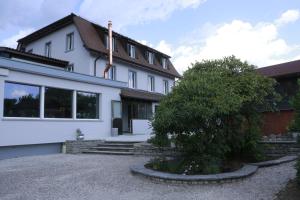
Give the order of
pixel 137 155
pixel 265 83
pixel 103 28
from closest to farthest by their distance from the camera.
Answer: pixel 265 83 → pixel 137 155 → pixel 103 28

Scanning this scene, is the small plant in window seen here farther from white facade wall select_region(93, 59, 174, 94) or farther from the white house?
white facade wall select_region(93, 59, 174, 94)

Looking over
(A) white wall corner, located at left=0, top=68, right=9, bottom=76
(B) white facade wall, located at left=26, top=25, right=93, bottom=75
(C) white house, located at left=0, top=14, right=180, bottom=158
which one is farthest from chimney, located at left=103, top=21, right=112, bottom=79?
(A) white wall corner, located at left=0, top=68, right=9, bottom=76

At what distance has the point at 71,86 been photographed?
1506cm

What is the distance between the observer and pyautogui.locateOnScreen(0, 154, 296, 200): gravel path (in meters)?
6.25

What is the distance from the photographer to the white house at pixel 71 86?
498 inches

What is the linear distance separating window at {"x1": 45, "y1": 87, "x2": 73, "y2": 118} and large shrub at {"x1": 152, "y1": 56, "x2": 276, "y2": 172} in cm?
703

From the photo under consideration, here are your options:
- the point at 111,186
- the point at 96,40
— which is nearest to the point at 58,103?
the point at 111,186

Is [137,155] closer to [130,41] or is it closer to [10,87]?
[10,87]

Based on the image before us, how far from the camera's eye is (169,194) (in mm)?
6359

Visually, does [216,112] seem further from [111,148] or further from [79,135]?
[79,135]

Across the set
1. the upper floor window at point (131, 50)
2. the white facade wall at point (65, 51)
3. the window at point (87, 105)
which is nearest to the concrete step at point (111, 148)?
the window at point (87, 105)

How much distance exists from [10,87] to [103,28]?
11843 mm

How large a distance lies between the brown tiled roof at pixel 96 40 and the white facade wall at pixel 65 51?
395mm

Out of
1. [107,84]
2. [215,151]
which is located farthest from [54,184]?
[107,84]
